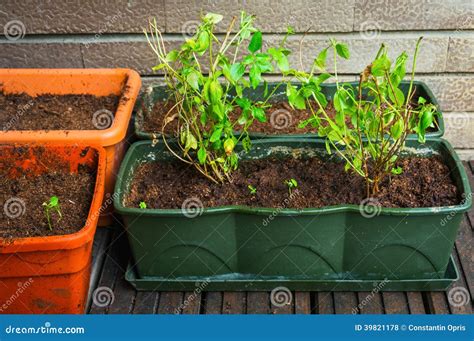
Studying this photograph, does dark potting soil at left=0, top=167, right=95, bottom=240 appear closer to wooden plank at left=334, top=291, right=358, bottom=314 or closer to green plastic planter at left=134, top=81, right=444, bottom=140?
green plastic planter at left=134, top=81, right=444, bottom=140

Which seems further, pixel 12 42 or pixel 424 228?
pixel 12 42

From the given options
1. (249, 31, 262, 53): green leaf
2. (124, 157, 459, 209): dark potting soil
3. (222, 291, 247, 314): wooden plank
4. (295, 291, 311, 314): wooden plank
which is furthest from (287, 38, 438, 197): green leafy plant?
(222, 291, 247, 314): wooden plank

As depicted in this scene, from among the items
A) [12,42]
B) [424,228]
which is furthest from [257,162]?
[12,42]

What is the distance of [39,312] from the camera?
2.14 m

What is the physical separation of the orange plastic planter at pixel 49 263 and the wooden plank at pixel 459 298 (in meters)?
1.28

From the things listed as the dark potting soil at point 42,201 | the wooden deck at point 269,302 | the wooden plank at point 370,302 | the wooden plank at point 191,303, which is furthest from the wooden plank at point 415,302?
the dark potting soil at point 42,201

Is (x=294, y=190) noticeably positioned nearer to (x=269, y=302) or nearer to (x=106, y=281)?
(x=269, y=302)

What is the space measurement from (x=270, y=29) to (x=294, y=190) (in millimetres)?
764

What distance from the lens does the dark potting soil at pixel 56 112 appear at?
2529mm

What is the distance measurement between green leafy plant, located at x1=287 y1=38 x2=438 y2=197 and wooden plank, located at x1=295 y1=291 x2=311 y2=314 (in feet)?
1.44

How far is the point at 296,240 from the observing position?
7.09 ft

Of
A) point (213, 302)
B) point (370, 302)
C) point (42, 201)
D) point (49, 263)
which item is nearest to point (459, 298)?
point (370, 302)

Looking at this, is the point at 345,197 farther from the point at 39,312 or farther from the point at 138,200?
the point at 39,312

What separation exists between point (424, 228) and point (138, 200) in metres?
1.00
